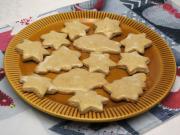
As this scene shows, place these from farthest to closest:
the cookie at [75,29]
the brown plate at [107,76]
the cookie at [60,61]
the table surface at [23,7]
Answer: the table surface at [23,7] → the cookie at [75,29] → the cookie at [60,61] → the brown plate at [107,76]

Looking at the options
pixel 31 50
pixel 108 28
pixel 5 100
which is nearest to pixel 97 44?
pixel 108 28

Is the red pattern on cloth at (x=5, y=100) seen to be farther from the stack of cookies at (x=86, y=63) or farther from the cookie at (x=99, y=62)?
the cookie at (x=99, y=62)

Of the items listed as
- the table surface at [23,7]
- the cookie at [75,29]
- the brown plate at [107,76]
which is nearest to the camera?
the brown plate at [107,76]

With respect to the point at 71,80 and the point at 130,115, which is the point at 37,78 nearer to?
the point at 71,80

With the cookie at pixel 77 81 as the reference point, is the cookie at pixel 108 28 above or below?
above

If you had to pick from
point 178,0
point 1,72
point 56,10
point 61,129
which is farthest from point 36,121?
point 178,0

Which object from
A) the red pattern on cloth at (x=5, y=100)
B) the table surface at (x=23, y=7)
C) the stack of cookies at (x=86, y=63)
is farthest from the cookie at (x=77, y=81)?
the table surface at (x=23, y=7)

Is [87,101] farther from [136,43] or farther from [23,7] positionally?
[23,7]
